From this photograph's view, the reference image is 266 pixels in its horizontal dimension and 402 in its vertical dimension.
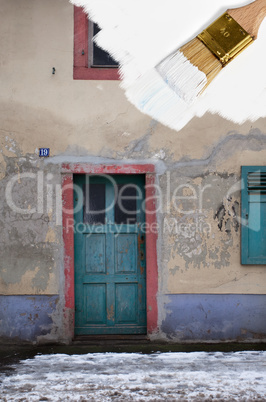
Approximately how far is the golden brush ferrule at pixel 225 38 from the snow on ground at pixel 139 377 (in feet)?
11.4

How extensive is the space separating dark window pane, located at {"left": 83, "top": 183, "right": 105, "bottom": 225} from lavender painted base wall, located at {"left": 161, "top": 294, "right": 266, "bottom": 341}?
1331mm

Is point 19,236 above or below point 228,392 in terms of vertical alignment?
above

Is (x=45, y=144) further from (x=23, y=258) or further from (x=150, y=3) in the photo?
(x=150, y=3)

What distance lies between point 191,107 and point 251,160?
99 cm

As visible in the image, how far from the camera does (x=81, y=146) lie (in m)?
5.66

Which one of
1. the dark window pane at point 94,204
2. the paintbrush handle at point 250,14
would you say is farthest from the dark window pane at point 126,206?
the paintbrush handle at point 250,14

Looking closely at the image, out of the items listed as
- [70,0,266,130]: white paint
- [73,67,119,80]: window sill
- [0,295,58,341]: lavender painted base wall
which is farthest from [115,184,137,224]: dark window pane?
[73,67,119,80]: window sill

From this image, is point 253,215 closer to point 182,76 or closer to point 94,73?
point 182,76

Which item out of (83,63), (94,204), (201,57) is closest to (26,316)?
(94,204)

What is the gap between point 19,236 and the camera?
569 cm

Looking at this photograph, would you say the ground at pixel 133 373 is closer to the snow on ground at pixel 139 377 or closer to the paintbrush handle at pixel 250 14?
the snow on ground at pixel 139 377

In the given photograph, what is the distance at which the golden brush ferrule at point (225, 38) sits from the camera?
17.9ft

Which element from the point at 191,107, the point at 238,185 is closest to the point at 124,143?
the point at 191,107

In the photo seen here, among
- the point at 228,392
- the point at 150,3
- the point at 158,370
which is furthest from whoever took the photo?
the point at 150,3
